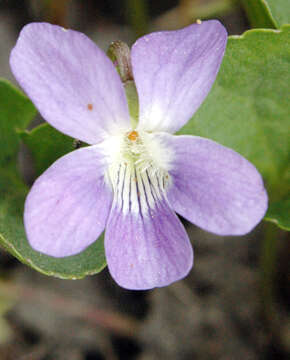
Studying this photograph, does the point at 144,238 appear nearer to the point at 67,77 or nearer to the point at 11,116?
the point at 67,77

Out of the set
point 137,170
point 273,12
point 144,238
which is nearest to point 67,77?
point 137,170

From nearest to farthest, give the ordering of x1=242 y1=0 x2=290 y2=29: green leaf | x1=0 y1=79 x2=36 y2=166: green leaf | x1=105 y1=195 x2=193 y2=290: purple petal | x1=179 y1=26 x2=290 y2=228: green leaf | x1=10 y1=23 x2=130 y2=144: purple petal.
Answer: x1=10 y1=23 x2=130 y2=144: purple petal, x1=105 y1=195 x2=193 y2=290: purple petal, x1=179 y1=26 x2=290 y2=228: green leaf, x1=242 y1=0 x2=290 y2=29: green leaf, x1=0 y1=79 x2=36 y2=166: green leaf

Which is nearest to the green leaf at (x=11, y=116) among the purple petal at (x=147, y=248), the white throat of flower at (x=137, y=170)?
the white throat of flower at (x=137, y=170)

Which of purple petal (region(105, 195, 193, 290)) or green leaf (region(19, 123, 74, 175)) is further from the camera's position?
green leaf (region(19, 123, 74, 175))

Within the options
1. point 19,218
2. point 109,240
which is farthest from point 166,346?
point 109,240

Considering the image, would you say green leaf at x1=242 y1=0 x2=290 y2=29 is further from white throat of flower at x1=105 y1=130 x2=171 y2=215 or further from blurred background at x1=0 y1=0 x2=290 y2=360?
blurred background at x1=0 y1=0 x2=290 y2=360

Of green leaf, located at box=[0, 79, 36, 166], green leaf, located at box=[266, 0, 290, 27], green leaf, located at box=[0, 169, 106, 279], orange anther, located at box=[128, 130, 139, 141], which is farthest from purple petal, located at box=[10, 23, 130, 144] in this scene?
green leaf, located at box=[266, 0, 290, 27]

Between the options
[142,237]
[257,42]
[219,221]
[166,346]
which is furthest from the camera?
[166,346]

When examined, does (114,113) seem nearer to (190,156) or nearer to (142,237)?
(190,156)
